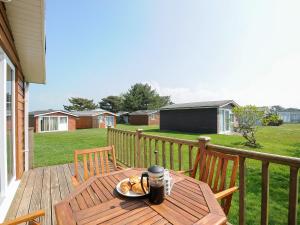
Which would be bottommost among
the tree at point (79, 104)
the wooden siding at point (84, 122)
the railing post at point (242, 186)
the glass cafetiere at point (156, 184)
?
the wooden siding at point (84, 122)

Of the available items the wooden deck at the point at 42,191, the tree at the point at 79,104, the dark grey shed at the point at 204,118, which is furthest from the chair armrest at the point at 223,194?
the tree at the point at 79,104

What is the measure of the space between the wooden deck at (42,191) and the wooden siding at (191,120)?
13593 millimetres

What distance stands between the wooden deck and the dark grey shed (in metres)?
13.6

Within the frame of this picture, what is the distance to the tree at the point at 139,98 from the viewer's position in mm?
40844

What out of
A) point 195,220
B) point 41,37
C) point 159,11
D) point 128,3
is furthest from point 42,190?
point 159,11

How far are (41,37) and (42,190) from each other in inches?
113

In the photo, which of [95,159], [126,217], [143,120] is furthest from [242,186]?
[143,120]

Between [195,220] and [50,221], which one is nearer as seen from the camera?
[195,220]

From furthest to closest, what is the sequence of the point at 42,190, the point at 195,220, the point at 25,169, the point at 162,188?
the point at 25,169 → the point at 42,190 → the point at 162,188 → the point at 195,220

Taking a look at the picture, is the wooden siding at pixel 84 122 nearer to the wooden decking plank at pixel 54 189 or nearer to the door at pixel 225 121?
the door at pixel 225 121

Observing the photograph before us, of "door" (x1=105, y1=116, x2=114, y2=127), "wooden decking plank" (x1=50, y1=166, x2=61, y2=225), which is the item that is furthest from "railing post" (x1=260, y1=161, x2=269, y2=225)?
"door" (x1=105, y1=116, x2=114, y2=127)

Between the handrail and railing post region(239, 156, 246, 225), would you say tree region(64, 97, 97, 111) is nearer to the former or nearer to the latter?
the handrail

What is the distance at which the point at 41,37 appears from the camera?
9.53 ft

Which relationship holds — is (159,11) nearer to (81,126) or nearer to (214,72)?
(214,72)
